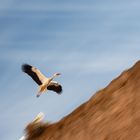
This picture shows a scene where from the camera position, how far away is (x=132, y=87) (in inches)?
458

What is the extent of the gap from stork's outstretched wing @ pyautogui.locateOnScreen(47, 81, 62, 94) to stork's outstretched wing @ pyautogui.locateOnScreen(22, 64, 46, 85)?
0.93 meters

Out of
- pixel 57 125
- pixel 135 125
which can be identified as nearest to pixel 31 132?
pixel 57 125

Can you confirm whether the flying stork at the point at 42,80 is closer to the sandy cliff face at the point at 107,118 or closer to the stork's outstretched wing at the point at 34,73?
the stork's outstretched wing at the point at 34,73

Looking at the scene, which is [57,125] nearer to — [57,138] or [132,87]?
[57,138]

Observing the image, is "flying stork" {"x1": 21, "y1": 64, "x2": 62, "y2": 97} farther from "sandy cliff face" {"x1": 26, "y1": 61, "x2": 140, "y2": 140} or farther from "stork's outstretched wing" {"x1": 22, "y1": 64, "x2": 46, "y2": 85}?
"sandy cliff face" {"x1": 26, "y1": 61, "x2": 140, "y2": 140}

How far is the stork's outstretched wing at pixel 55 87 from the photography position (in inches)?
945

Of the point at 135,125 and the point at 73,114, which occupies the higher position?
the point at 73,114

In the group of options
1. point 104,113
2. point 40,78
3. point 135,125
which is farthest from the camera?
point 40,78

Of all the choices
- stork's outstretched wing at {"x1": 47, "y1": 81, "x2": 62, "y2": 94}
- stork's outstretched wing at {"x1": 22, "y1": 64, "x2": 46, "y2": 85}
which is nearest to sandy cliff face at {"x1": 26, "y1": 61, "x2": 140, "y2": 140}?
stork's outstretched wing at {"x1": 47, "y1": 81, "x2": 62, "y2": 94}

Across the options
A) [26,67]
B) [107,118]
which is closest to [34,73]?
[26,67]

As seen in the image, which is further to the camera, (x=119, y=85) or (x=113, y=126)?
(x=119, y=85)

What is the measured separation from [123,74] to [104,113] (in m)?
1.23

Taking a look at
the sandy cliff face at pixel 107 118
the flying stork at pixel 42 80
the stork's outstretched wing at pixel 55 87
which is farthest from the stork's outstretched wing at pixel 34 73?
the sandy cliff face at pixel 107 118

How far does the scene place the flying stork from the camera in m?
24.4
